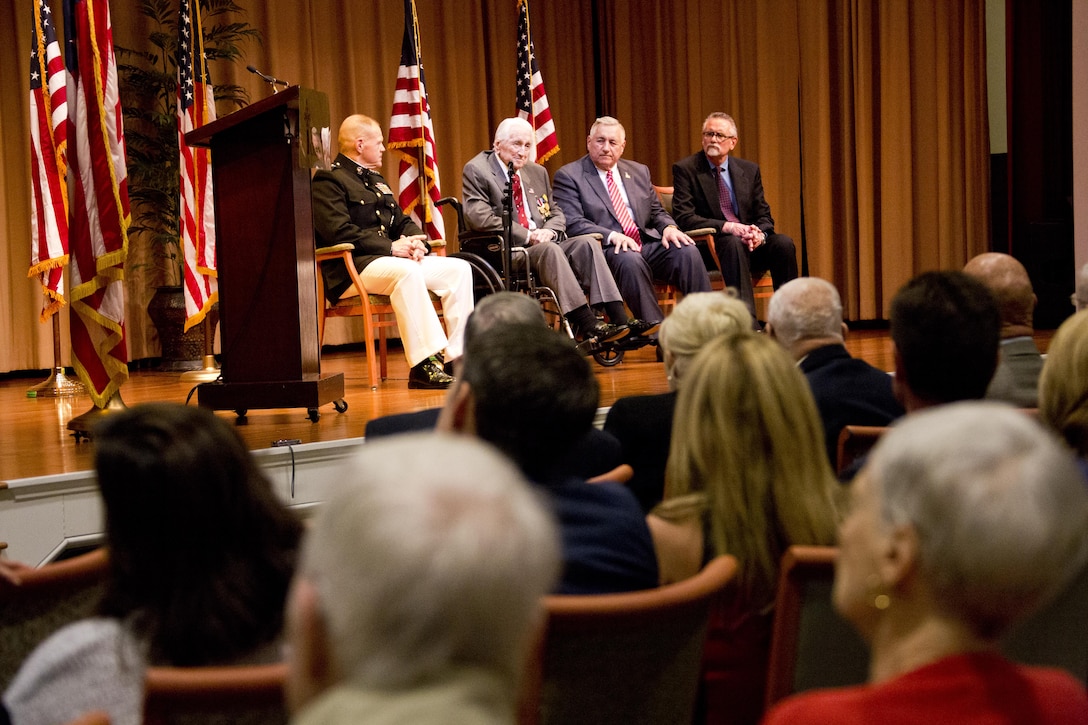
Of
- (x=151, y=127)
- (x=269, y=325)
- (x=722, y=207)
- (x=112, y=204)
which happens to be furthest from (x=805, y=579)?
(x=151, y=127)

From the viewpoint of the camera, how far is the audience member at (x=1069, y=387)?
172cm

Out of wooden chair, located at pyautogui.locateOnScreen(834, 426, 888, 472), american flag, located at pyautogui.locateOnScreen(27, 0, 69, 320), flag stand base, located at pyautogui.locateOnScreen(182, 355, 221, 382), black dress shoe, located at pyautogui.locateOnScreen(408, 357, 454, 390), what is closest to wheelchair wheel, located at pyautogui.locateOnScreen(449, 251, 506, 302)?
black dress shoe, located at pyautogui.locateOnScreen(408, 357, 454, 390)

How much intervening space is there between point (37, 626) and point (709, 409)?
920mm

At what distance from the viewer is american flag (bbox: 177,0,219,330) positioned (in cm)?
584

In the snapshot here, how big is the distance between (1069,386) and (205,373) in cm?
518

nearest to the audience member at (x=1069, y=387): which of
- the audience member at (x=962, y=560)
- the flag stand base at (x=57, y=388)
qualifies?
the audience member at (x=962, y=560)

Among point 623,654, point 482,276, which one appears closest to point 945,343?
point 623,654

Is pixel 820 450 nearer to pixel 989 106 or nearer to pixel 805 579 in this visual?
pixel 805 579

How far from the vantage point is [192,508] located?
1.13m

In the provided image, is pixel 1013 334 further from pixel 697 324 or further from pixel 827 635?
pixel 827 635

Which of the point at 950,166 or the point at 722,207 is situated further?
the point at 950,166

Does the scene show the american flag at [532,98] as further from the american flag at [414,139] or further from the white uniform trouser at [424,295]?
the white uniform trouser at [424,295]

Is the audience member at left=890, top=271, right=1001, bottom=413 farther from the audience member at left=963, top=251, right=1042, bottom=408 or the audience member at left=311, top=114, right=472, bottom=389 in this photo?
the audience member at left=311, top=114, right=472, bottom=389

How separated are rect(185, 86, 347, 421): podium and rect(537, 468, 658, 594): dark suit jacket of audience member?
2.56 m
